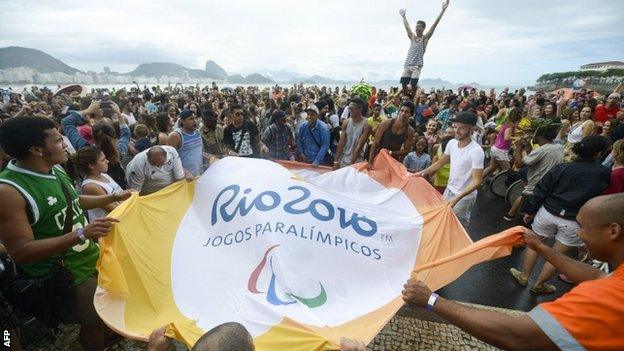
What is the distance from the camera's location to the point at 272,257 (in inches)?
109

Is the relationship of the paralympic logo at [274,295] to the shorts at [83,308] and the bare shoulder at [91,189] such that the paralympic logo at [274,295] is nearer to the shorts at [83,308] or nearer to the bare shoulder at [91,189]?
the shorts at [83,308]

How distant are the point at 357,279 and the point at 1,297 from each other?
2.78m

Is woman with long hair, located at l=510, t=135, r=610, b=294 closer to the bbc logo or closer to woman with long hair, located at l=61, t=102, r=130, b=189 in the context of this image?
the bbc logo

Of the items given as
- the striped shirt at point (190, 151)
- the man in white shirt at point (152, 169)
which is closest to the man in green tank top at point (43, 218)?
the man in white shirt at point (152, 169)

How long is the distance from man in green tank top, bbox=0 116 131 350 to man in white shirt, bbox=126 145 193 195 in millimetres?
1445

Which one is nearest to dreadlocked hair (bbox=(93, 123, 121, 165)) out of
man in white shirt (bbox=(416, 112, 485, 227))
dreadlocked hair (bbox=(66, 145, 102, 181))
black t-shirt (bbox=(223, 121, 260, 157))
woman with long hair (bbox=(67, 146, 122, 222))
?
woman with long hair (bbox=(67, 146, 122, 222))

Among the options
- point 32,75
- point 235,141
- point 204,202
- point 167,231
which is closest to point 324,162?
point 235,141

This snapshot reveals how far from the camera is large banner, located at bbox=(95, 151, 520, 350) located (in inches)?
92.1

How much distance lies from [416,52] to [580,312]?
9324 mm

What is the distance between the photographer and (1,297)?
2.37 meters

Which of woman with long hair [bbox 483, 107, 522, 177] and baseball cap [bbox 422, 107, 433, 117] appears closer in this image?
woman with long hair [bbox 483, 107, 522, 177]

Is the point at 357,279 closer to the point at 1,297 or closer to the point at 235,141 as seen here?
the point at 1,297

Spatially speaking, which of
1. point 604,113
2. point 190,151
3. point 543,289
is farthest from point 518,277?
point 604,113

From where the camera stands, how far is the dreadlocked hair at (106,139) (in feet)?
15.5
